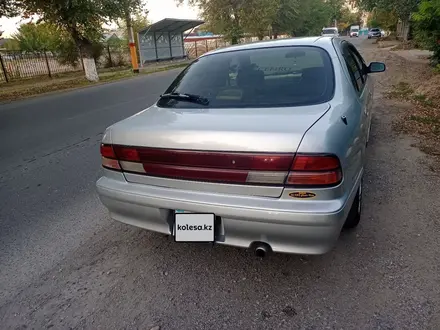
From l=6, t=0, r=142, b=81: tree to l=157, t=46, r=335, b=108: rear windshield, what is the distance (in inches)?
543

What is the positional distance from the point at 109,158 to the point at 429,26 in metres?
11.5

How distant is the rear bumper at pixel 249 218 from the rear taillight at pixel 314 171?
0.53 ft

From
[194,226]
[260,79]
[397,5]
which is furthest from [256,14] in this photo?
[194,226]

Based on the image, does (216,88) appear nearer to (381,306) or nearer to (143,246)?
(143,246)

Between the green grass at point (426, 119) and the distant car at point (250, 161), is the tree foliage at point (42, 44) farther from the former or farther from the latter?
the distant car at point (250, 161)

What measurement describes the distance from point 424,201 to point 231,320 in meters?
2.41

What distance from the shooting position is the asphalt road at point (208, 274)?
2.14m

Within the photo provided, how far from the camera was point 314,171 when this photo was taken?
1958mm

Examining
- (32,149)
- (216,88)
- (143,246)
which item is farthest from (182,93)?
(32,149)

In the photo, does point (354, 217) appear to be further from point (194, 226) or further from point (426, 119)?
point (426, 119)

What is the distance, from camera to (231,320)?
83.0 inches

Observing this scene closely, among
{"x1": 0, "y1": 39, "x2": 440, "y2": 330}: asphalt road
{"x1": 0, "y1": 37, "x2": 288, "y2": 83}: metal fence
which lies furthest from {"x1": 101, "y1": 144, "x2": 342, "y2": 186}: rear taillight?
{"x1": 0, "y1": 37, "x2": 288, "y2": 83}: metal fence

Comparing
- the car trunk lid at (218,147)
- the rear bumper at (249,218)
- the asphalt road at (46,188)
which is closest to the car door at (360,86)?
the car trunk lid at (218,147)

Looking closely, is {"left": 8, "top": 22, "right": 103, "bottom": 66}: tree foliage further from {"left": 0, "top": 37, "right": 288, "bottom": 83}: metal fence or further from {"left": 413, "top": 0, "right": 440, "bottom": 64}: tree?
{"left": 413, "top": 0, "right": 440, "bottom": 64}: tree
